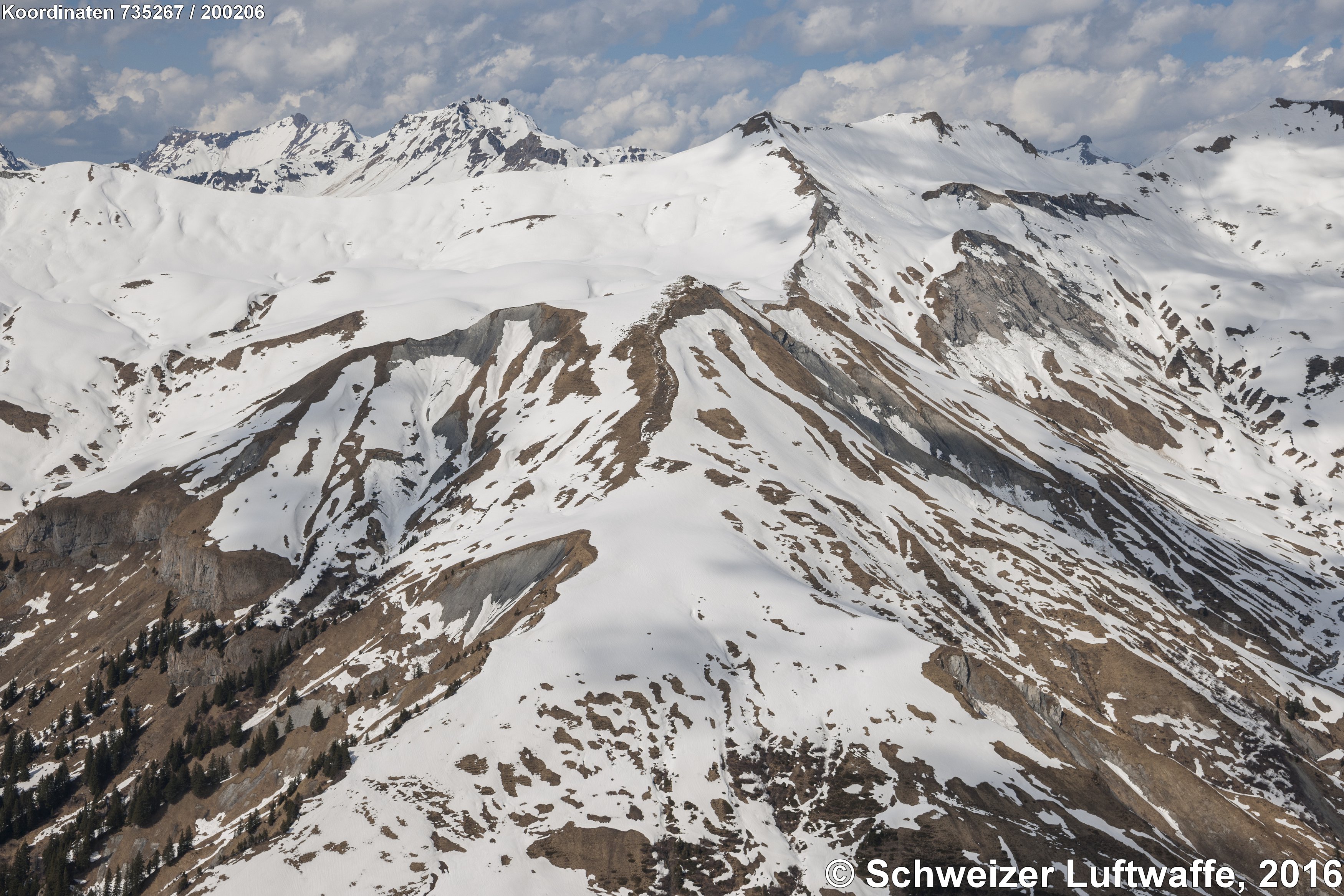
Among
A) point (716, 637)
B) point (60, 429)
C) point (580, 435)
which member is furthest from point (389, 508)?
point (60, 429)

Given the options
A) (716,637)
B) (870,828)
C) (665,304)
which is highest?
(665,304)

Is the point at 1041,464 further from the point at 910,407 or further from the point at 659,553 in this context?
the point at 659,553

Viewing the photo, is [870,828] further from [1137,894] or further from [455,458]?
[455,458]

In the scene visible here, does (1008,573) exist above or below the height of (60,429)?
below

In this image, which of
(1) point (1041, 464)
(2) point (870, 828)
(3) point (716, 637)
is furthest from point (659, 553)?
(1) point (1041, 464)

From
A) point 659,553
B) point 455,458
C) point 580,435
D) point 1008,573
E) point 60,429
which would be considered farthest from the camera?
point 60,429

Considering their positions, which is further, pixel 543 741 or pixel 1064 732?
pixel 1064 732

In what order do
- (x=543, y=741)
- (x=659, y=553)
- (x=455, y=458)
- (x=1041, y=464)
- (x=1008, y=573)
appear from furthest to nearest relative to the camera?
(x=1041, y=464)
(x=455, y=458)
(x=1008, y=573)
(x=659, y=553)
(x=543, y=741)
